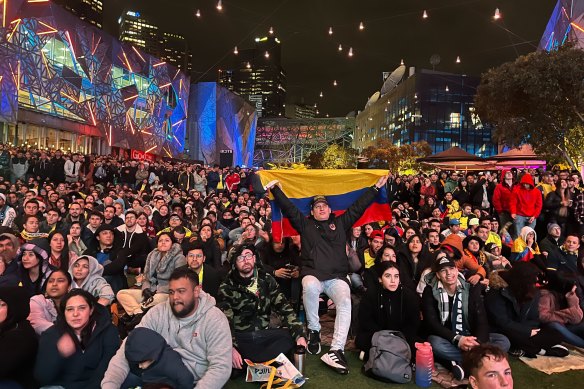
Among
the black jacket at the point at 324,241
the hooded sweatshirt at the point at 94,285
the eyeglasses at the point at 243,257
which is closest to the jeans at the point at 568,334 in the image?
the black jacket at the point at 324,241

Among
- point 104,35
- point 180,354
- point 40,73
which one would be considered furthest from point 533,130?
point 104,35

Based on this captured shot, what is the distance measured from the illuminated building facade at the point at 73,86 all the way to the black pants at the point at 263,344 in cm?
2400

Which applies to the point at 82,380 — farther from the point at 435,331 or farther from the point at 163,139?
the point at 163,139

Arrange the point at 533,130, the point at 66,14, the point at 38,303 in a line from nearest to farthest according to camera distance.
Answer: the point at 38,303
the point at 533,130
the point at 66,14

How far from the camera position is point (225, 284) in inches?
178

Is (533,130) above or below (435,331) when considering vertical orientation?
above

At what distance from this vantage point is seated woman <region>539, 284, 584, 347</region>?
5.20 metres

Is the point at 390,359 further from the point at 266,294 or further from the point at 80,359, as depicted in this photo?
the point at 80,359

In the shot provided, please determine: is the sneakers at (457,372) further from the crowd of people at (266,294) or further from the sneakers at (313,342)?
the sneakers at (313,342)

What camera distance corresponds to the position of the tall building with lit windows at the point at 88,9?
136188 millimetres

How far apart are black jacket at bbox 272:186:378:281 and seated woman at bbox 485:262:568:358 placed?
5.95 ft

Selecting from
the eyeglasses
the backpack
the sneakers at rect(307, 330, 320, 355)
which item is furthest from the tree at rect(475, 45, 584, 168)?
the eyeglasses

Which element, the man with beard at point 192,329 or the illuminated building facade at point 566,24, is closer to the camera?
the man with beard at point 192,329

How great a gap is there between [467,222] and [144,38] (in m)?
198
